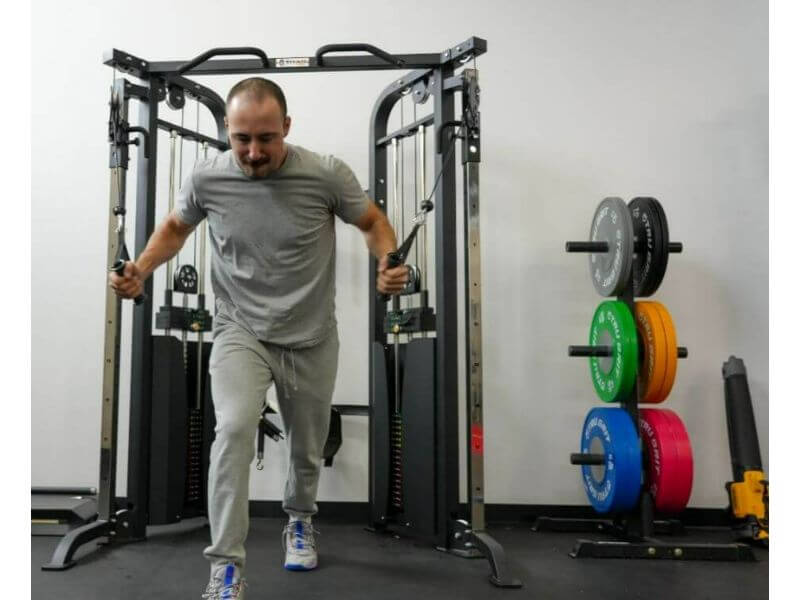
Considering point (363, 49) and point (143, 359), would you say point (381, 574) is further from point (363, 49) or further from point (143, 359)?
point (363, 49)

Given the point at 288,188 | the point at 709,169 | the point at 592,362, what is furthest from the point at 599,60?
the point at 288,188

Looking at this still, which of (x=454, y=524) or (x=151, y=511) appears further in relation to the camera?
(x=151, y=511)

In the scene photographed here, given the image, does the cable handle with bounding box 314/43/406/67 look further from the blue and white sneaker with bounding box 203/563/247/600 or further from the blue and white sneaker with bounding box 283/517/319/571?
the blue and white sneaker with bounding box 203/563/247/600

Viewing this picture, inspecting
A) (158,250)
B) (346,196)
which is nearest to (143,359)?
(158,250)

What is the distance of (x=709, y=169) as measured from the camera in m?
3.46

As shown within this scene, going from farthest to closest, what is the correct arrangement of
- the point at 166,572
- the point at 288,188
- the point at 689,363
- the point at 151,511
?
the point at 689,363 → the point at 151,511 → the point at 166,572 → the point at 288,188

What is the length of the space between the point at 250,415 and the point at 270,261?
502mm

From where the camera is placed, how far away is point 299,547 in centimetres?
243

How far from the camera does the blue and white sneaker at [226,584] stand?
1.86 meters

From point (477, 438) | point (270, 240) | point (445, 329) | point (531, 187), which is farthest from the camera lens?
point (531, 187)

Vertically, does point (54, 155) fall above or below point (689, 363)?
above

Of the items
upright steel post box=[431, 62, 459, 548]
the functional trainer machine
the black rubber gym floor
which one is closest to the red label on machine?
the functional trainer machine

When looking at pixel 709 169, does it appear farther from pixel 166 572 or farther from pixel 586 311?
pixel 166 572

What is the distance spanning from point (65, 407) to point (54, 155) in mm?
1317
